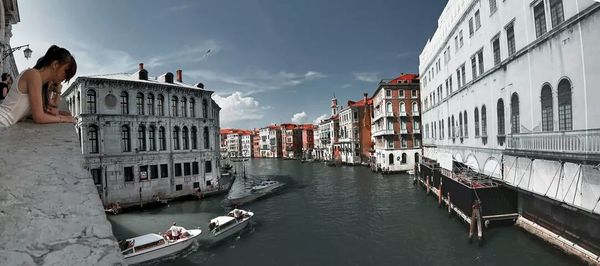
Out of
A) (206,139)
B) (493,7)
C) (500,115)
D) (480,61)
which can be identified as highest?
(493,7)

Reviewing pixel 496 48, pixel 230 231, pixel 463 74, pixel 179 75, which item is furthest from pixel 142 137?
pixel 496 48

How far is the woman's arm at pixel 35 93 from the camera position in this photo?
9.53 feet

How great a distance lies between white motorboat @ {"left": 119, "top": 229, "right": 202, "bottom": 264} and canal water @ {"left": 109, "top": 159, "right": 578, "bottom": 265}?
0.47 metres

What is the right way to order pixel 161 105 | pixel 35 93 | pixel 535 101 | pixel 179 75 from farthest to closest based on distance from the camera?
pixel 179 75
pixel 161 105
pixel 535 101
pixel 35 93

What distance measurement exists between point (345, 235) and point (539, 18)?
48.6 ft

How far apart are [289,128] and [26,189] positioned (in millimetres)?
109566

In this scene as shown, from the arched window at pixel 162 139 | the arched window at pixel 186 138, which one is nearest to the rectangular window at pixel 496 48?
the arched window at pixel 186 138

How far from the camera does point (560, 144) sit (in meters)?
11.7

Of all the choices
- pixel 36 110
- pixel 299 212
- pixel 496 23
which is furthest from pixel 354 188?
pixel 36 110

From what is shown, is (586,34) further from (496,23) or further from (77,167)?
(77,167)

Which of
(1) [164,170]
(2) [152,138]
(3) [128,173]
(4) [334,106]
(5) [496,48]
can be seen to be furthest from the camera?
(4) [334,106]

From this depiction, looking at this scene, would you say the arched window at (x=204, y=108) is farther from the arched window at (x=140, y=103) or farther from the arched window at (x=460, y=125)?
the arched window at (x=460, y=125)

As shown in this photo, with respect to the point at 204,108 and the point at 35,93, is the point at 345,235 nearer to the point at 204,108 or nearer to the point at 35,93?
the point at 35,93

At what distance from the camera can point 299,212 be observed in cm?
2611
